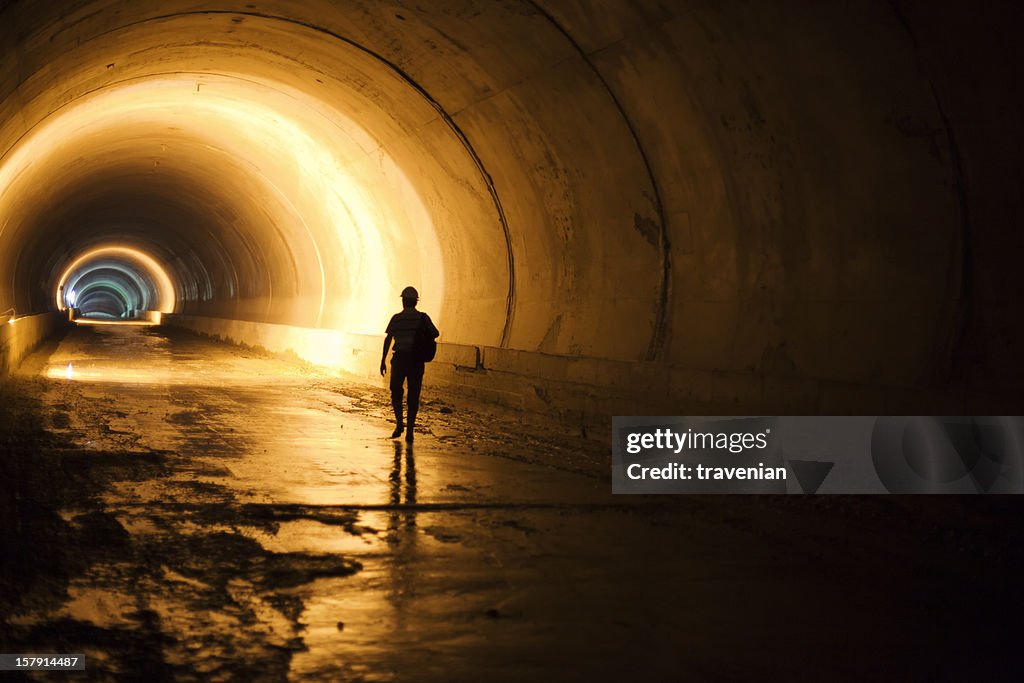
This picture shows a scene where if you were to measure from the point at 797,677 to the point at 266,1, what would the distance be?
10.0 m

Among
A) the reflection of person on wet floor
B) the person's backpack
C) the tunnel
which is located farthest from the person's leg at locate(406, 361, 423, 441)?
the tunnel

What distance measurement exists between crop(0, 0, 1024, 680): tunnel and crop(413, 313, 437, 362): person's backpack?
213 cm

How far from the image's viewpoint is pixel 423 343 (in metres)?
10.9

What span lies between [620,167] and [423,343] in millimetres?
3040

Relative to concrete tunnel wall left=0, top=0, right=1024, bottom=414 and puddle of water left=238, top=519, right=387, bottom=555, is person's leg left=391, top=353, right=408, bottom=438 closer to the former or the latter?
concrete tunnel wall left=0, top=0, right=1024, bottom=414

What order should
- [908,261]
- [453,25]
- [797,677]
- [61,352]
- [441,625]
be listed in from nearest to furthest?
[797,677], [441,625], [908,261], [453,25], [61,352]

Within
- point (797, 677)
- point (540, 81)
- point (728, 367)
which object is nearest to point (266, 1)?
point (540, 81)

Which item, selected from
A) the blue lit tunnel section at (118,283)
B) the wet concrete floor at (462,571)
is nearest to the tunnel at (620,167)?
the wet concrete floor at (462,571)

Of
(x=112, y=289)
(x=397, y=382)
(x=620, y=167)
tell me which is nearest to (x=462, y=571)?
(x=397, y=382)

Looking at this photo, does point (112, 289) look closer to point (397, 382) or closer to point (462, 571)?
point (397, 382)

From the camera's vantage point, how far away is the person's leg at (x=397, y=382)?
10898 mm

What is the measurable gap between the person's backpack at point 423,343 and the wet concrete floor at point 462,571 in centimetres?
110

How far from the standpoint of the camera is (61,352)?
26703 millimetres

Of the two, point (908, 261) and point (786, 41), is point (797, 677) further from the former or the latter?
point (786, 41)
